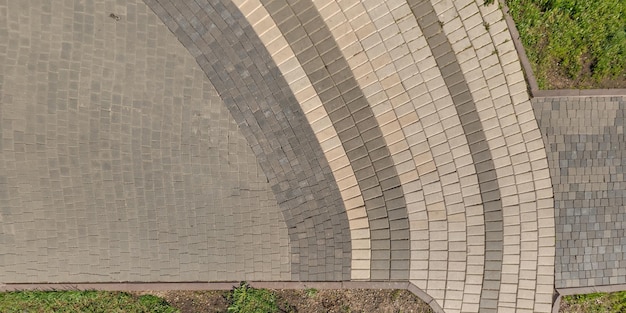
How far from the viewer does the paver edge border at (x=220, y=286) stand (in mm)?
5895

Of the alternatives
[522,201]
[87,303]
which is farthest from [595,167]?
[87,303]

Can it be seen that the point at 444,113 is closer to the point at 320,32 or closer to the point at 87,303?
the point at 320,32

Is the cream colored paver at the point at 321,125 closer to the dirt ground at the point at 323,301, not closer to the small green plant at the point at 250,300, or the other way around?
the dirt ground at the point at 323,301

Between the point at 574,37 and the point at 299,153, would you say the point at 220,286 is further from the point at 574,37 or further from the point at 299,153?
the point at 574,37

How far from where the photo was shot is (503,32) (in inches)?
226

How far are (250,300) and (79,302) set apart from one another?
94.4 inches

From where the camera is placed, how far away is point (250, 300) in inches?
235

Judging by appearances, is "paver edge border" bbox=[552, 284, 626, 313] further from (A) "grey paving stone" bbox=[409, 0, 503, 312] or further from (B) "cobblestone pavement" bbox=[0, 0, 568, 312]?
(A) "grey paving stone" bbox=[409, 0, 503, 312]

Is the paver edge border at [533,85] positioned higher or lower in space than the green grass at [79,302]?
higher

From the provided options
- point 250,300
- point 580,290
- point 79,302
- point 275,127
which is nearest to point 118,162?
point 79,302

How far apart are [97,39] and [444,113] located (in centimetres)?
473

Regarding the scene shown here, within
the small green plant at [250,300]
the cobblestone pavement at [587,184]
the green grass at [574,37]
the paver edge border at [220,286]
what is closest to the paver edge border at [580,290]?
the cobblestone pavement at [587,184]

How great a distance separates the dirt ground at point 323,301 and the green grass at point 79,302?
168mm

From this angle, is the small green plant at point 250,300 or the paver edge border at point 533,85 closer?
the paver edge border at point 533,85
